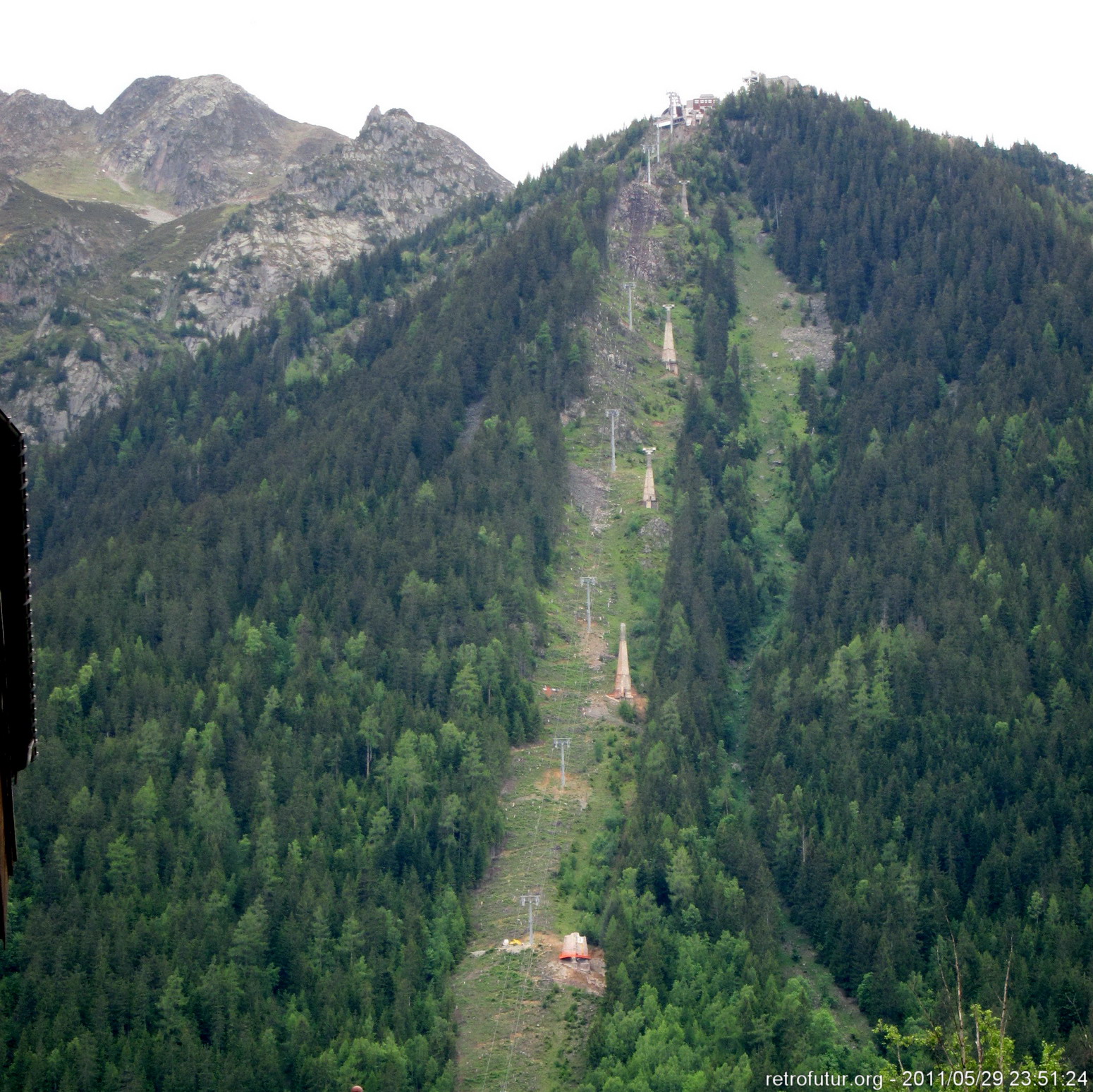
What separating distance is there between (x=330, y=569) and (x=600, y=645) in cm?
2673

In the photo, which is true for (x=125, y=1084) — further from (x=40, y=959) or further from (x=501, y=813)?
(x=501, y=813)

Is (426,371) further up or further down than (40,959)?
further up

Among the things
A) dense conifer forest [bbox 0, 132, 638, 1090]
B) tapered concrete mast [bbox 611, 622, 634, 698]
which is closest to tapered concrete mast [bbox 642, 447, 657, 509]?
dense conifer forest [bbox 0, 132, 638, 1090]

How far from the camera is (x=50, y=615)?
149 metres

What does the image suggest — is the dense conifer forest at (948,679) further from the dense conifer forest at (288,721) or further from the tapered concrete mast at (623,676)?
the dense conifer forest at (288,721)

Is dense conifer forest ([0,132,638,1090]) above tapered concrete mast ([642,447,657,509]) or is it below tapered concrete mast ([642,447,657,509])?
below

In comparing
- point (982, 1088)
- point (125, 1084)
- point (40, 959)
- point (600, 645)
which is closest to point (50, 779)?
point (40, 959)

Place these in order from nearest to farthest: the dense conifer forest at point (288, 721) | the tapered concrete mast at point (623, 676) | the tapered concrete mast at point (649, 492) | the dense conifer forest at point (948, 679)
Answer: the dense conifer forest at point (288, 721) → the dense conifer forest at point (948, 679) → the tapered concrete mast at point (623, 676) → the tapered concrete mast at point (649, 492)

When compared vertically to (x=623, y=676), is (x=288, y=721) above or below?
below

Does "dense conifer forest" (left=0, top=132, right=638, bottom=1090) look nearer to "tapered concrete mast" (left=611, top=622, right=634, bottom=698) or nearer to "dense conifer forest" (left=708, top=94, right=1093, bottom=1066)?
"tapered concrete mast" (left=611, top=622, right=634, bottom=698)

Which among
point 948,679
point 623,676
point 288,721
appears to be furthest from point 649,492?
point 288,721

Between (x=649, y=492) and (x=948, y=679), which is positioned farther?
(x=649, y=492)

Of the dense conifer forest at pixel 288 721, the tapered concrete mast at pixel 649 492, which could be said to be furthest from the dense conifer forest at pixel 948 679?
the dense conifer forest at pixel 288 721

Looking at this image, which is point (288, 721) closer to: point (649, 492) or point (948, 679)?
point (649, 492)
